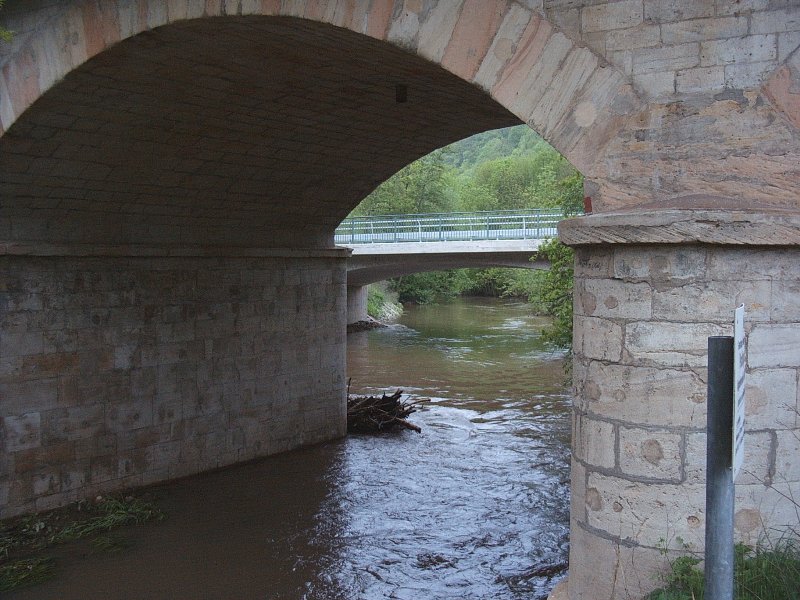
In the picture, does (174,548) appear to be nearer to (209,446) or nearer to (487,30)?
(209,446)

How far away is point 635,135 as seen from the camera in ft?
13.1

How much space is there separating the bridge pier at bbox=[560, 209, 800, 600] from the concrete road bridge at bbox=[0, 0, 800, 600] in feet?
0.04

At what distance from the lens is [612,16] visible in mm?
4102

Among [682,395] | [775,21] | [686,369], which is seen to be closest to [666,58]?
[775,21]

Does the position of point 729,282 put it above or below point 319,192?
below

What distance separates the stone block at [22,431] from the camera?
8531mm

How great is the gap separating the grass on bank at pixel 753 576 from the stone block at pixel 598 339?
3.22 ft

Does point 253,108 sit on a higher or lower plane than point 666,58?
higher

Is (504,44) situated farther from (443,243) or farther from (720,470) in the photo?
(443,243)

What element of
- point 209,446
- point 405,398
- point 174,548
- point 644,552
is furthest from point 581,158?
point 405,398

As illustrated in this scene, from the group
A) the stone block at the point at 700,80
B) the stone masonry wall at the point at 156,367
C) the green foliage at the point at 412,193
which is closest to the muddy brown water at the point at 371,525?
the stone masonry wall at the point at 156,367

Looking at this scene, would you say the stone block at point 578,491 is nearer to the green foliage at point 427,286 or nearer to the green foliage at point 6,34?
the green foliage at point 6,34

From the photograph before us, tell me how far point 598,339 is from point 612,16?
1645mm

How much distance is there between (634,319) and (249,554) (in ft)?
18.7
